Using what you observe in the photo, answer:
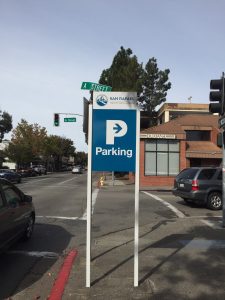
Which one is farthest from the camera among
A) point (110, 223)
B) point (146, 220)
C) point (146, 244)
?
point (146, 220)

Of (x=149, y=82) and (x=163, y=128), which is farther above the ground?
(x=149, y=82)

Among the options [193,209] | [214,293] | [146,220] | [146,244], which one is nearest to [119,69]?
[193,209]

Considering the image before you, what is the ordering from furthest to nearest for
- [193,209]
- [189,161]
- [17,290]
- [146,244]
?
[189,161] < [193,209] < [146,244] < [17,290]

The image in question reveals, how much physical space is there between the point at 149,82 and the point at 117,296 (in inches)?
2168

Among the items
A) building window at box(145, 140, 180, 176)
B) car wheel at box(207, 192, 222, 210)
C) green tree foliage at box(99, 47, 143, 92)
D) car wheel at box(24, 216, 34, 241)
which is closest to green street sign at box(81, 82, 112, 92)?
car wheel at box(207, 192, 222, 210)

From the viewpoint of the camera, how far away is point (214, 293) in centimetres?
586

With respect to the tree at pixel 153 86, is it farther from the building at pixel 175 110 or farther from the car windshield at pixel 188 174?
the car windshield at pixel 188 174

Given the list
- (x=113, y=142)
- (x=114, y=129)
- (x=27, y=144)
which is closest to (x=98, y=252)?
(x=113, y=142)

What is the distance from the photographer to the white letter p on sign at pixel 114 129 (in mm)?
6363

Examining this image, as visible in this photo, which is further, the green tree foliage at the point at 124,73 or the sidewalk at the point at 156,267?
the green tree foliage at the point at 124,73

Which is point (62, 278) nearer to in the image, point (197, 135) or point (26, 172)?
point (197, 135)

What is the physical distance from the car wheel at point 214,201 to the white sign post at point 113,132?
11498 millimetres

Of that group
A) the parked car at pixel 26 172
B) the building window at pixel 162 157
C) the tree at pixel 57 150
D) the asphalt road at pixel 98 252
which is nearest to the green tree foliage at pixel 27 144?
the tree at pixel 57 150

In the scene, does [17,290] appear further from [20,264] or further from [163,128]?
[163,128]
